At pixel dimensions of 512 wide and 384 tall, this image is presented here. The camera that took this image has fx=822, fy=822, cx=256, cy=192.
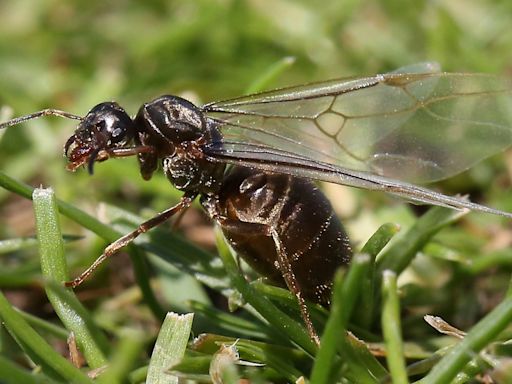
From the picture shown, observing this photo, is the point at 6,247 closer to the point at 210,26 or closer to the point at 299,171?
the point at 299,171

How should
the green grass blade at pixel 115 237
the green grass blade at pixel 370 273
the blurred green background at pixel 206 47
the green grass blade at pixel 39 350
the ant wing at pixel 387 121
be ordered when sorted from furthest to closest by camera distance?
the blurred green background at pixel 206 47, the ant wing at pixel 387 121, the green grass blade at pixel 115 237, the green grass blade at pixel 370 273, the green grass blade at pixel 39 350

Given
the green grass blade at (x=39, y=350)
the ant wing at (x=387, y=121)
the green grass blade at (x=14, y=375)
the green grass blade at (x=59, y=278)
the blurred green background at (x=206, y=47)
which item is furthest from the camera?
the blurred green background at (x=206, y=47)

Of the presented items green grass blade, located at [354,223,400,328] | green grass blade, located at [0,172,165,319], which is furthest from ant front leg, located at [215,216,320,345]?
green grass blade, located at [0,172,165,319]

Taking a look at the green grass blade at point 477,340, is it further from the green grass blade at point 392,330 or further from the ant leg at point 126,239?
the ant leg at point 126,239

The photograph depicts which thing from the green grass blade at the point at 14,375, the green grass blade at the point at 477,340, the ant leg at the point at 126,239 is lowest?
the green grass blade at the point at 14,375

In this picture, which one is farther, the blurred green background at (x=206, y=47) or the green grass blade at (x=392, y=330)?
the blurred green background at (x=206, y=47)

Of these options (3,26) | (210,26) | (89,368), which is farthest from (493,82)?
(3,26)

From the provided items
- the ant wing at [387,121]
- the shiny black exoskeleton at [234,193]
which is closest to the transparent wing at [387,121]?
the ant wing at [387,121]

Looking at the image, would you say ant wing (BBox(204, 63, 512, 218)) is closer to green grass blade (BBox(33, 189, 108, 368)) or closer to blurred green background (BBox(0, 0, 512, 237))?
green grass blade (BBox(33, 189, 108, 368))
